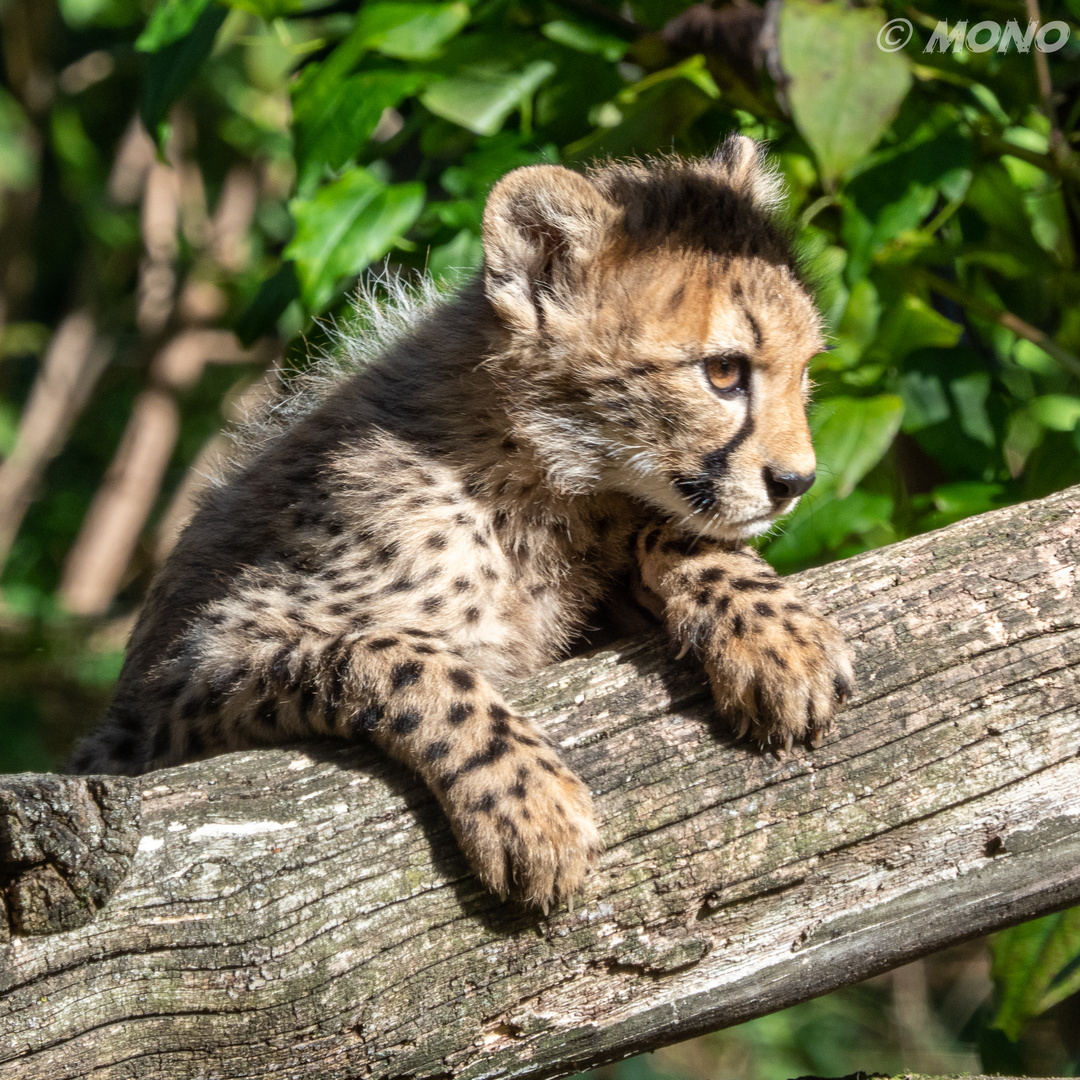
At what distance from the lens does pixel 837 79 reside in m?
2.86

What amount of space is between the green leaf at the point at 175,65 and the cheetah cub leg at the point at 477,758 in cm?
161

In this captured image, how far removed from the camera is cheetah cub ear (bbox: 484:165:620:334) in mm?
2861

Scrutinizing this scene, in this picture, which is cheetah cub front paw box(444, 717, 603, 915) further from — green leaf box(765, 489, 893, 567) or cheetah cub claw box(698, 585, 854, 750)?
green leaf box(765, 489, 893, 567)

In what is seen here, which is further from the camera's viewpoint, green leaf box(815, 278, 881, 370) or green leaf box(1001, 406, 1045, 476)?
green leaf box(1001, 406, 1045, 476)

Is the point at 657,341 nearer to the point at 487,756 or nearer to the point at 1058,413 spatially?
the point at 487,756

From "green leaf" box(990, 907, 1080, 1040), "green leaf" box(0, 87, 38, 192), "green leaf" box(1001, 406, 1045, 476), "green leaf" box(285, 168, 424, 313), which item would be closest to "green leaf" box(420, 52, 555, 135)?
"green leaf" box(285, 168, 424, 313)

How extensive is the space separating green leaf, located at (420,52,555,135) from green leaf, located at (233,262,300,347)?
0.65 meters

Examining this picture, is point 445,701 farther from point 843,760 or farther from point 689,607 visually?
Answer: point 843,760

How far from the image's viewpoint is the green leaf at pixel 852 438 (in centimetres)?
316

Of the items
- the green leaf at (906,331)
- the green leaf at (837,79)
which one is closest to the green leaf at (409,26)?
the green leaf at (837,79)

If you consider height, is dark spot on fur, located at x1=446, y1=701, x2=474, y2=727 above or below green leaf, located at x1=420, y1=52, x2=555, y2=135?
below

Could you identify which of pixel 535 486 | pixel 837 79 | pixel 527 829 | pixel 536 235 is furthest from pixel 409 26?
pixel 527 829

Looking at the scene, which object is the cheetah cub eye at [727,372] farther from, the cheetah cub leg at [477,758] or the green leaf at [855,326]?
the cheetah cub leg at [477,758]

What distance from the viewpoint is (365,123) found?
3254mm
